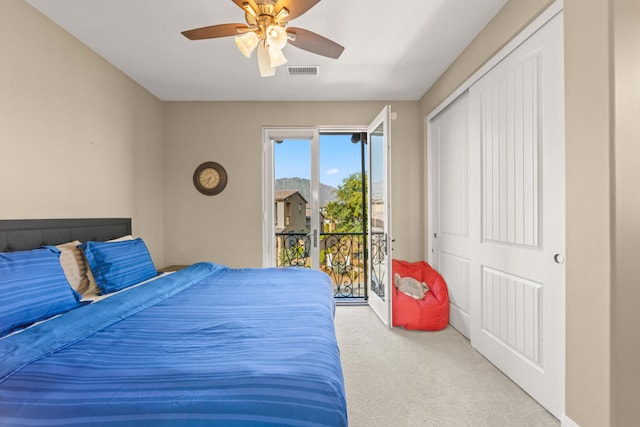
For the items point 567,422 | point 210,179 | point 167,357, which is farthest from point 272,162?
point 567,422

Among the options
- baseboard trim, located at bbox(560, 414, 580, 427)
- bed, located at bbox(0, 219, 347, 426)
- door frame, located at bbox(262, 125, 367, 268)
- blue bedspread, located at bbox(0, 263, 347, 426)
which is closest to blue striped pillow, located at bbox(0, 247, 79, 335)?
bed, located at bbox(0, 219, 347, 426)

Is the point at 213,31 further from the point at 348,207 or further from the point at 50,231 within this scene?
the point at 348,207

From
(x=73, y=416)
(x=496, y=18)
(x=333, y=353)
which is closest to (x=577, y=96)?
(x=496, y=18)

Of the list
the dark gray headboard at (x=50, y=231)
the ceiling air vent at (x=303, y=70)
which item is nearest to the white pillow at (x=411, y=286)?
the ceiling air vent at (x=303, y=70)

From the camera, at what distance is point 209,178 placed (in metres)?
3.96

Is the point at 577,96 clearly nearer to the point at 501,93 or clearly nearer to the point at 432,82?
the point at 501,93

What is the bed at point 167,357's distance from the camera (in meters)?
0.91

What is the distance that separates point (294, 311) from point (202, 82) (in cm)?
293

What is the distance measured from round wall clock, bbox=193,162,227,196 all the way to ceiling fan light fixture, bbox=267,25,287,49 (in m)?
2.49

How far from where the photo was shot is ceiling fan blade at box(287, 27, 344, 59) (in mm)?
1824

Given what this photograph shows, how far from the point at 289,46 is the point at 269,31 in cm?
113

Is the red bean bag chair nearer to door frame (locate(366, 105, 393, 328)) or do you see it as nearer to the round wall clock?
door frame (locate(366, 105, 393, 328))

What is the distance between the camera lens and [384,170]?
339 cm

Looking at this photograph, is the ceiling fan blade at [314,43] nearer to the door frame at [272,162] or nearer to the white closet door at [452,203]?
the white closet door at [452,203]
